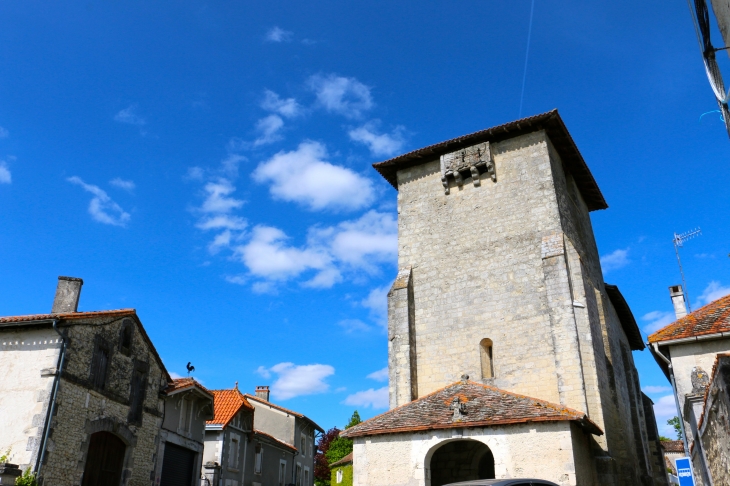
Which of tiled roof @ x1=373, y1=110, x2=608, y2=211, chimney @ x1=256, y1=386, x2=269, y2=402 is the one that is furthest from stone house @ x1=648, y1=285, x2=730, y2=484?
chimney @ x1=256, y1=386, x2=269, y2=402

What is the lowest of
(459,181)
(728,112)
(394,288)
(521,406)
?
(521,406)

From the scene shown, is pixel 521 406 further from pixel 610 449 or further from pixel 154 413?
pixel 154 413

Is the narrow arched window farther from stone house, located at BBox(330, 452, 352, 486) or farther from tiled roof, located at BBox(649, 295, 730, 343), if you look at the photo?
stone house, located at BBox(330, 452, 352, 486)

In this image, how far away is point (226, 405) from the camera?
21.6 m

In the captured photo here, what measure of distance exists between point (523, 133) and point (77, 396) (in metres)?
14.5

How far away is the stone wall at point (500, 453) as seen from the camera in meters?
10.3

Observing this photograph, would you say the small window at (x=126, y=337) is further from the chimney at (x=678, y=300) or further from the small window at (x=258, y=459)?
the chimney at (x=678, y=300)

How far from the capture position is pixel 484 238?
17016mm

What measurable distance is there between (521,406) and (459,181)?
28.5 feet

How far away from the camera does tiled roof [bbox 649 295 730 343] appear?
10.4 metres

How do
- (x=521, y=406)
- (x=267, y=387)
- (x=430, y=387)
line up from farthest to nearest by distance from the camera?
(x=267, y=387)
(x=430, y=387)
(x=521, y=406)

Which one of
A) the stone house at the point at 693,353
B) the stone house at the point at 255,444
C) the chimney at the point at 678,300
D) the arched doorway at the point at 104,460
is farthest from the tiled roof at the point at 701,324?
the stone house at the point at 255,444

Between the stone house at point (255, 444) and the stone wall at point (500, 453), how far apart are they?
9.19 m

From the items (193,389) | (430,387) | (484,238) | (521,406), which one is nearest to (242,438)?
(193,389)
